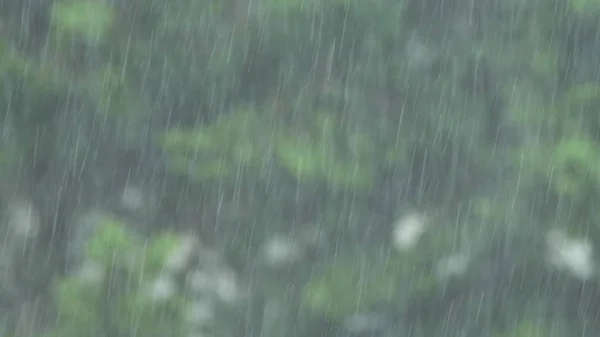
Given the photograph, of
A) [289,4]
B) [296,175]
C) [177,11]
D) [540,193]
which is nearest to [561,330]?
[540,193]

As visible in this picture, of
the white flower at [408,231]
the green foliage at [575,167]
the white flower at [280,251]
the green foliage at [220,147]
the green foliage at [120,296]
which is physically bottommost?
the green foliage at [120,296]

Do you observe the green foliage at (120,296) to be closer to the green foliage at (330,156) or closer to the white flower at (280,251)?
the white flower at (280,251)

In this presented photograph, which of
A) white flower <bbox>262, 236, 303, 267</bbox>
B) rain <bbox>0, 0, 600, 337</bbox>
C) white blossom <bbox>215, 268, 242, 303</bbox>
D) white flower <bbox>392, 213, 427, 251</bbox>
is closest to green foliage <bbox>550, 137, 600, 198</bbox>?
rain <bbox>0, 0, 600, 337</bbox>

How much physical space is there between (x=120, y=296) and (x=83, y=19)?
107 centimetres

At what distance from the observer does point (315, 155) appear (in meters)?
3.82

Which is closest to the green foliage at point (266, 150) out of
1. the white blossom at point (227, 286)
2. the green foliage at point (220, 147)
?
the green foliage at point (220, 147)

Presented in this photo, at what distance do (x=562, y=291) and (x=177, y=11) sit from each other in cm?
195

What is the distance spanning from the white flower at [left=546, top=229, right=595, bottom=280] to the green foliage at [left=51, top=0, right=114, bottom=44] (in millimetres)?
Result: 1944

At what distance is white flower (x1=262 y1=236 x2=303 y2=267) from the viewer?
4027mm

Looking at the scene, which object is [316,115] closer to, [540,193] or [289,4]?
[289,4]

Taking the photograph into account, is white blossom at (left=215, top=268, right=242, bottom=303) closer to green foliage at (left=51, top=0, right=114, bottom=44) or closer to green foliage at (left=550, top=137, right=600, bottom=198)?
green foliage at (left=51, top=0, right=114, bottom=44)

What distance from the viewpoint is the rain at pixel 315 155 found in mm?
3865

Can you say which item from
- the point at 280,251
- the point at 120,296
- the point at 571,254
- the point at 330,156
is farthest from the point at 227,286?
the point at 571,254

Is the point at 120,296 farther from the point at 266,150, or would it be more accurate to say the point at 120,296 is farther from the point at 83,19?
the point at 83,19
